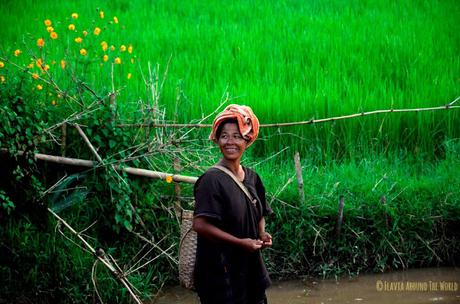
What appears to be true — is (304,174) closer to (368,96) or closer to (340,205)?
(340,205)

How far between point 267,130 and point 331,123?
1.67ft

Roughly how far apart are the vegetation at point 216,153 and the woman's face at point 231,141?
1390 millimetres

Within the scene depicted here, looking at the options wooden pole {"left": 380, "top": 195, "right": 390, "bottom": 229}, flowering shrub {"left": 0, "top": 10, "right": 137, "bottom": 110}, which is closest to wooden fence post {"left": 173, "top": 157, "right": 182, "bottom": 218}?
flowering shrub {"left": 0, "top": 10, "right": 137, "bottom": 110}

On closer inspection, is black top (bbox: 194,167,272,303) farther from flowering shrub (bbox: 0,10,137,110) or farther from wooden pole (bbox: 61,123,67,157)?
wooden pole (bbox: 61,123,67,157)

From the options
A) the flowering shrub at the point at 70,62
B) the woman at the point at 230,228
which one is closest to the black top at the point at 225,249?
the woman at the point at 230,228

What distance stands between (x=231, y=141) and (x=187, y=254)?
55cm

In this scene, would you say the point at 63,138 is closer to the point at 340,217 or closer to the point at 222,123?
the point at 340,217

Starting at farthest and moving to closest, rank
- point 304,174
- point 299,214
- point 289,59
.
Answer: point 289,59 → point 304,174 → point 299,214

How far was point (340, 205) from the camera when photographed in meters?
5.18

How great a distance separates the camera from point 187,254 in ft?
11.3

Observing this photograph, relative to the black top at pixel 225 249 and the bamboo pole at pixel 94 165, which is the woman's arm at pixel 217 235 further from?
the bamboo pole at pixel 94 165

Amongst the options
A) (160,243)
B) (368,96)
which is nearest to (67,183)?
(160,243)

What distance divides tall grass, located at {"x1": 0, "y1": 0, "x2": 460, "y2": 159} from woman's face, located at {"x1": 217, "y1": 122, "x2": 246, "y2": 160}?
84.7 inches

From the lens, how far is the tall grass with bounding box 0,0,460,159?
A: 258 inches
